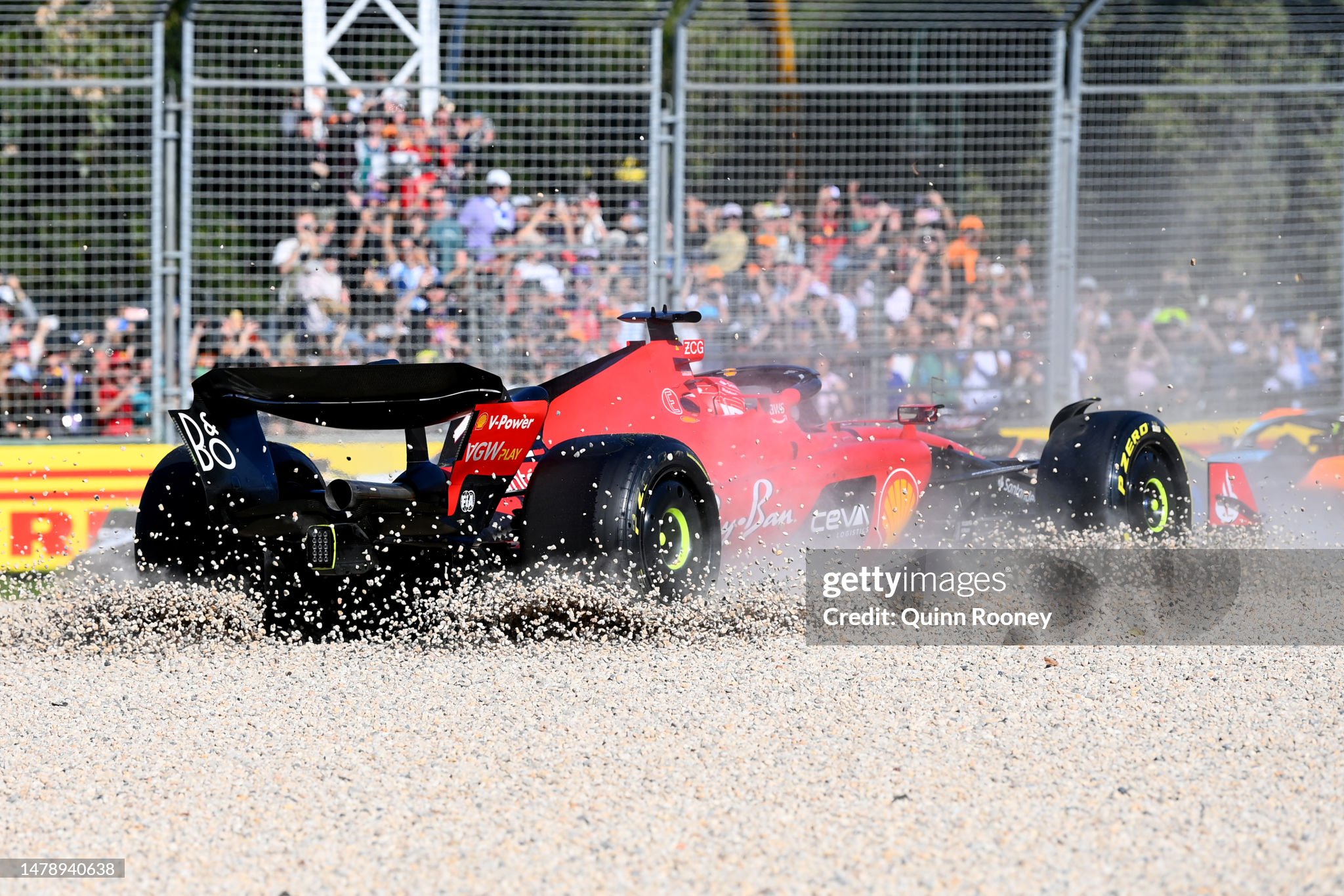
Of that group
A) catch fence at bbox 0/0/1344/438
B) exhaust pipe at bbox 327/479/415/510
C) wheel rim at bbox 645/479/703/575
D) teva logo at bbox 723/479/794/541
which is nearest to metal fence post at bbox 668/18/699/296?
catch fence at bbox 0/0/1344/438

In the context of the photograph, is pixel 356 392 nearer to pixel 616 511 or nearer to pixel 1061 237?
pixel 616 511

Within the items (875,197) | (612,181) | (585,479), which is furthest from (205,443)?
(875,197)

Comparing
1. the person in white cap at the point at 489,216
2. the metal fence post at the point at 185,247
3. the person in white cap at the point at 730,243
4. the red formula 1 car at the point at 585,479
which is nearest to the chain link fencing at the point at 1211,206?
the person in white cap at the point at 730,243

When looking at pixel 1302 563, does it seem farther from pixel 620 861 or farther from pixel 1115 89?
pixel 620 861

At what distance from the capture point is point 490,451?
473cm

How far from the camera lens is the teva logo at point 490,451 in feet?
15.4

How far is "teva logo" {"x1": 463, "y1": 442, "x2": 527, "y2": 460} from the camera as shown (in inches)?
185

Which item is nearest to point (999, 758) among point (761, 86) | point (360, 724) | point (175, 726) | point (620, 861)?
point (620, 861)

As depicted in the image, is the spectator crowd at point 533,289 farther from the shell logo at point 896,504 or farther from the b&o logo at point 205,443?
the b&o logo at point 205,443

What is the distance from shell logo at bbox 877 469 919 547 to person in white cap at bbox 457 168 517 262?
315cm

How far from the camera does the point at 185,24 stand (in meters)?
7.81

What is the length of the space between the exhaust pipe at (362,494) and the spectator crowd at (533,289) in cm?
363

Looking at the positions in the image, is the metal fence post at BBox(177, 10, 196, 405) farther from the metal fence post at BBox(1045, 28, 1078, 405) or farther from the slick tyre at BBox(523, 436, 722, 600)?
the metal fence post at BBox(1045, 28, 1078, 405)

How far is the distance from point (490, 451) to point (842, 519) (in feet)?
5.44
